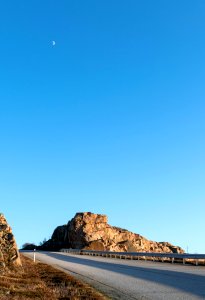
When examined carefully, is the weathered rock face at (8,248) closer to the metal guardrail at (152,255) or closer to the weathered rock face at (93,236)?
the metal guardrail at (152,255)

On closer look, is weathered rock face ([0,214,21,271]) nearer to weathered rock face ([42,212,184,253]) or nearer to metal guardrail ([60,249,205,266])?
metal guardrail ([60,249,205,266])

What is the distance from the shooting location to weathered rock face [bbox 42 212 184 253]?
288 feet

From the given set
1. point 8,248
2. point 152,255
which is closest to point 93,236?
point 152,255

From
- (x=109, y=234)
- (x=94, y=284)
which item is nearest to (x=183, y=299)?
(x=94, y=284)

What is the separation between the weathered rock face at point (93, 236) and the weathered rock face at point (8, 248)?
2356 inches

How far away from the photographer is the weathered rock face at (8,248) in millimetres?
19203

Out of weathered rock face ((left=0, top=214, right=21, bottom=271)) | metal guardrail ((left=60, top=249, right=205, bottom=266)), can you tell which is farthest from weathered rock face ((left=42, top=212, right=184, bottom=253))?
weathered rock face ((left=0, top=214, right=21, bottom=271))

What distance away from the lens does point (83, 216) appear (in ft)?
309

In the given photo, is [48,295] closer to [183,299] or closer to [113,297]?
[113,297]

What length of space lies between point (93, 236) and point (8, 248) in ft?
225

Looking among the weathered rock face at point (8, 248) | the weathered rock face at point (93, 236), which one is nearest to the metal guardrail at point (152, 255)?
the weathered rock face at point (8, 248)

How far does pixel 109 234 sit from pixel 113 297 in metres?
83.8

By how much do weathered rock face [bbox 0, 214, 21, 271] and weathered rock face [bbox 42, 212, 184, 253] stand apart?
59.8m

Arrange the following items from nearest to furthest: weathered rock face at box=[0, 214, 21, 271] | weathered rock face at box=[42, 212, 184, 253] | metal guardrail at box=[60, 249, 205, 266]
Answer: weathered rock face at box=[0, 214, 21, 271]
metal guardrail at box=[60, 249, 205, 266]
weathered rock face at box=[42, 212, 184, 253]
